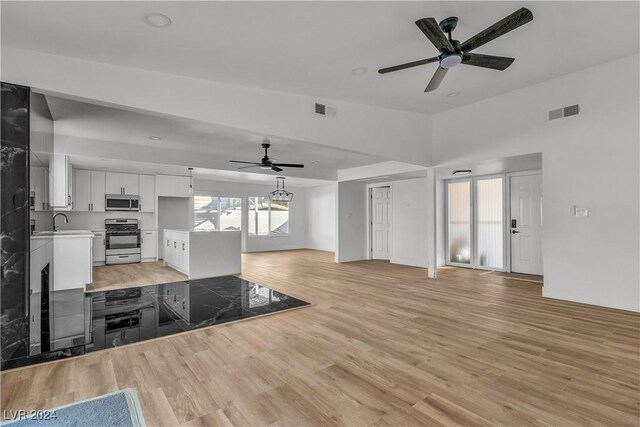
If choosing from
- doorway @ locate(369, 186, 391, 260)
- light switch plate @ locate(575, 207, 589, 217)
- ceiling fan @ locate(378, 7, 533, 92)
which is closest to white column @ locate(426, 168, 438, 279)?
light switch plate @ locate(575, 207, 589, 217)

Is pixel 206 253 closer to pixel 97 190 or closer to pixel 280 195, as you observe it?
pixel 97 190

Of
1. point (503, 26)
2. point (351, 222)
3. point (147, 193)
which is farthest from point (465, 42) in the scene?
point (147, 193)

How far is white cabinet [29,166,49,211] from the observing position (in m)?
3.02

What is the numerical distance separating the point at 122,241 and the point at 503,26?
895 cm

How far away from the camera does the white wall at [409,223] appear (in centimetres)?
780

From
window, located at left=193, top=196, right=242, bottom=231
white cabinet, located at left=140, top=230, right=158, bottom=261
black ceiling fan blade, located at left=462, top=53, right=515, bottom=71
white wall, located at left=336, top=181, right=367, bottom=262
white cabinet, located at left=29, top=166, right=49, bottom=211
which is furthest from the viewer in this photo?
window, located at left=193, top=196, right=242, bottom=231

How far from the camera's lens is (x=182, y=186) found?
347 inches

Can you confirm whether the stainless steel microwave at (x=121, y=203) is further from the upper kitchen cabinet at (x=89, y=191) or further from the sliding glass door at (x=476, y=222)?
the sliding glass door at (x=476, y=222)

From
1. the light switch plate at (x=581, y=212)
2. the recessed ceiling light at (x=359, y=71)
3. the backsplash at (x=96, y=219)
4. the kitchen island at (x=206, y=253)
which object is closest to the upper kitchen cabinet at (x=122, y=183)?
the backsplash at (x=96, y=219)

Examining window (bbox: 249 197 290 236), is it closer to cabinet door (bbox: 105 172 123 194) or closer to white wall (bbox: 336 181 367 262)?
white wall (bbox: 336 181 367 262)

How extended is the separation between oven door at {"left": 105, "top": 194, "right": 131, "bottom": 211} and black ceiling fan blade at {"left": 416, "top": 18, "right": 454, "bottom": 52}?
321 inches

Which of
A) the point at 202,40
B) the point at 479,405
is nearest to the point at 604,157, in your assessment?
the point at 479,405

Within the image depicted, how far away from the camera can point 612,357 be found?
2660 mm

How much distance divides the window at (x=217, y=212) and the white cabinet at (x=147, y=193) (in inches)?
63.2
